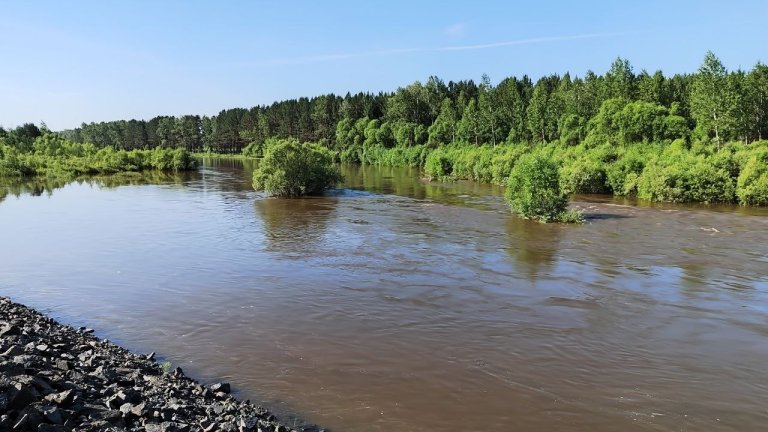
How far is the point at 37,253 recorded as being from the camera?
3102cm

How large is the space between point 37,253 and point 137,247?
5.28m

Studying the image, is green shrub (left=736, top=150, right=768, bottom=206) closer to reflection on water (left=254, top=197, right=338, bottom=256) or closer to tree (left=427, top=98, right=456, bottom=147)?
reflection on water (left=254, top=197, right=338, bottom=256)

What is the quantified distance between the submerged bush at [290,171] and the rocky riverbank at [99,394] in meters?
42.3

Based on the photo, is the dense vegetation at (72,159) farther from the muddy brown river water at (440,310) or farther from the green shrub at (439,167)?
the muddy brown river water at (440,310)

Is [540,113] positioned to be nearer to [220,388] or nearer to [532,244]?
[532,244]

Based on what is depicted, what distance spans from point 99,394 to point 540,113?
314 ft

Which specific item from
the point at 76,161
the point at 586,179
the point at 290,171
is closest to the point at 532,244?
the point at 586,179

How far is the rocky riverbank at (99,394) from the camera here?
940cm

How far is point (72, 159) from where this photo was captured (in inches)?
4090

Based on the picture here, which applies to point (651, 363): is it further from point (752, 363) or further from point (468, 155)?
point (468, 155)

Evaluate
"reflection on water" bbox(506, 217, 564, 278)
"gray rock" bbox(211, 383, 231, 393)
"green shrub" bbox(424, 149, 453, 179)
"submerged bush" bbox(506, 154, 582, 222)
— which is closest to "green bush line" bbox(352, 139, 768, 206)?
"green shrub" bbox(424, 149, 453, 179)

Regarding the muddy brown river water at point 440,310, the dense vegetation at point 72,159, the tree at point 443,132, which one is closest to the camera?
the muddy brown river water at point 440,310

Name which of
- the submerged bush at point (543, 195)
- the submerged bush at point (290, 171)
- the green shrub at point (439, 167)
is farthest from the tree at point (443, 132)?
the submerged bush at point (543, 195)

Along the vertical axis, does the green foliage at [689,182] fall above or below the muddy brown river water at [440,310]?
above
